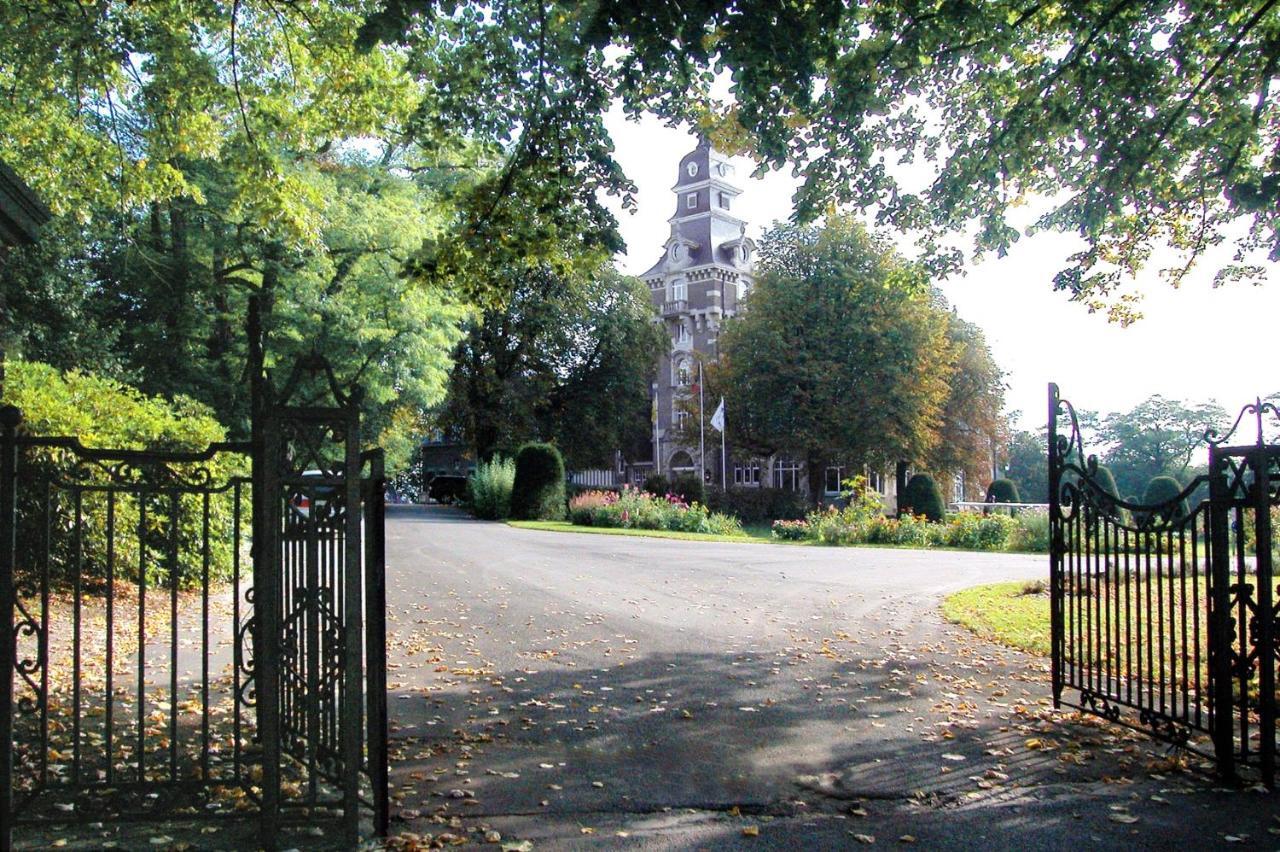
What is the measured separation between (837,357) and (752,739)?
39.7 m

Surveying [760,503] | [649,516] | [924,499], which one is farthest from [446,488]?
[924,499]

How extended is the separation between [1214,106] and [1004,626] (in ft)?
19.8

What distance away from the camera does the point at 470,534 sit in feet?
91.2

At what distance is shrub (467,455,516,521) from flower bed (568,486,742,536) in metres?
4.14

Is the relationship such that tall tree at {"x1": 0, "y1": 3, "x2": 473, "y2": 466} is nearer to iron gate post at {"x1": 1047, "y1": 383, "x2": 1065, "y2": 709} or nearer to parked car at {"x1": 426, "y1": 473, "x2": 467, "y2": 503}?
iron gate post at {"x1": 1047, "y1": 383, "x2": 1065, "y2": 709}

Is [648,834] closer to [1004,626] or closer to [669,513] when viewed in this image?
[1004,626]

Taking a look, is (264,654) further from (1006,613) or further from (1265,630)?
(1006,613)

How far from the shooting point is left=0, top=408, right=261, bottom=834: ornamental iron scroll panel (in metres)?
4.75

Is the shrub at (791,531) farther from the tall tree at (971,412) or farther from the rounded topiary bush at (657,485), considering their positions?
the tall tree at (971,412)

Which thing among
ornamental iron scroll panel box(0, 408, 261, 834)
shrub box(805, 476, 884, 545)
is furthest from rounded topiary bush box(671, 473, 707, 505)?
ornamental iron scroll panel box(0, 408, 261, 834)

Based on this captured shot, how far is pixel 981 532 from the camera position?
25812mm

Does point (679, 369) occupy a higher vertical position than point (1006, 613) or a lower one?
higher

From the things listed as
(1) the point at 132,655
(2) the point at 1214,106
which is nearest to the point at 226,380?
(1) the point at 132,655

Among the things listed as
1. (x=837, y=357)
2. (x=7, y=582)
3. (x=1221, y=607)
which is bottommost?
(x=1221, y=607)
